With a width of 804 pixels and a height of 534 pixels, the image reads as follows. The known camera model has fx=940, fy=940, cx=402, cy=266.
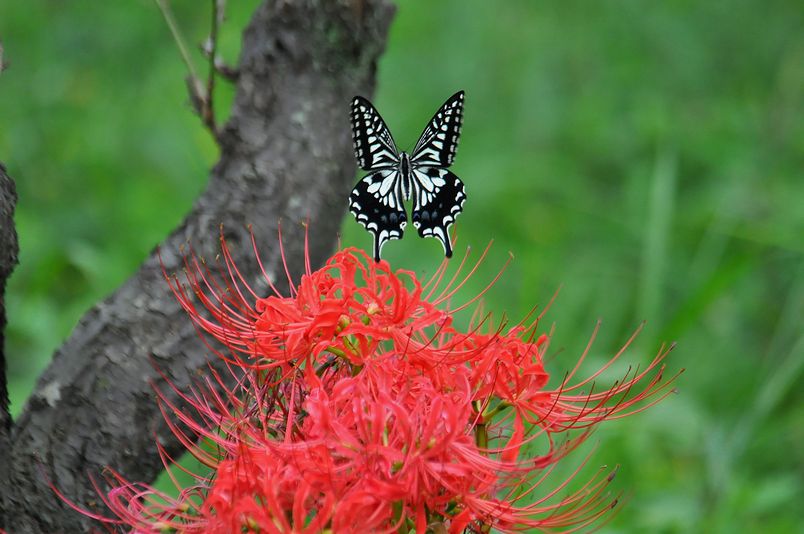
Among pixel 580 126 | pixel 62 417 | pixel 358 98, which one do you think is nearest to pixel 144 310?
pixel 62 417

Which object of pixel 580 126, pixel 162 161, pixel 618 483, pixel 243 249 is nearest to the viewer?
pixel 243 249

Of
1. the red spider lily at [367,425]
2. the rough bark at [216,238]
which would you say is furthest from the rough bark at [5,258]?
the red spider lily at [367,425]

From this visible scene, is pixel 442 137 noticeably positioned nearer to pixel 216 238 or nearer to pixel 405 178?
pixel 405 178

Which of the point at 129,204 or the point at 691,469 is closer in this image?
the point at 691,469

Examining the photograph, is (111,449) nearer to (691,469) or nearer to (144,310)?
(144,310)

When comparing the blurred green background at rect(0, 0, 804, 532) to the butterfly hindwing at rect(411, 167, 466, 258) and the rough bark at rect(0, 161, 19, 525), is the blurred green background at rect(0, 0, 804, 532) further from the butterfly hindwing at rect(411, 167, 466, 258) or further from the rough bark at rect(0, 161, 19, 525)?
the rough bark at rect(0, 161, 19, 525)

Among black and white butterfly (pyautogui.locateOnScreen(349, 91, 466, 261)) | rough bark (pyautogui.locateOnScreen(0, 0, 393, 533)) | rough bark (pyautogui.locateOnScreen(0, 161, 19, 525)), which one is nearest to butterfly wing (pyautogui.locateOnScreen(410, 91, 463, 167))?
black and white butterfly (pyautogui.locateOnScreen(349, 91, 466, 261))
